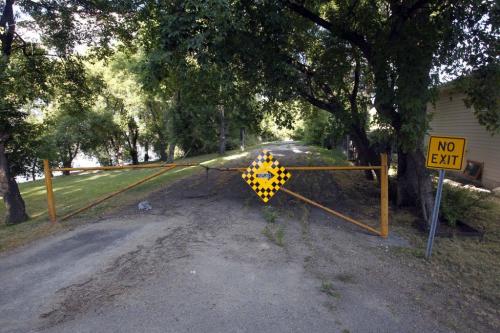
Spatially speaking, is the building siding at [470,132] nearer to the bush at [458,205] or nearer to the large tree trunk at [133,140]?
the bush at [458,205]

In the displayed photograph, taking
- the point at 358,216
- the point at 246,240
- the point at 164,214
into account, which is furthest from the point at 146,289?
the point at 358,216

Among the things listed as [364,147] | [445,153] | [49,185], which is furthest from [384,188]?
[49,185]

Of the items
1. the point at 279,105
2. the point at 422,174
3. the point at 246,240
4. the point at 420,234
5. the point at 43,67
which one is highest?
the point at 43,67

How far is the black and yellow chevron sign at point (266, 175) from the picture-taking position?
7.25m

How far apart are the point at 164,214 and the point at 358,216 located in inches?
205

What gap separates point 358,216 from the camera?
27.5 ft

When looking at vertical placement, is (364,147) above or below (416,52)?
below

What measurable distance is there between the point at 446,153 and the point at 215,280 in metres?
4.59

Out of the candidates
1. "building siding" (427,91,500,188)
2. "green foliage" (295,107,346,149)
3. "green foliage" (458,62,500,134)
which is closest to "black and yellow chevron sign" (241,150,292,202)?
"green foliage" (295,107,346,149)

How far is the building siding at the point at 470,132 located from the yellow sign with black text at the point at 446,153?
5383 mm

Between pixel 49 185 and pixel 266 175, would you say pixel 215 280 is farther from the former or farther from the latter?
pixel 49 185

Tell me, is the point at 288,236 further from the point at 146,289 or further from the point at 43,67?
the point at 43,67

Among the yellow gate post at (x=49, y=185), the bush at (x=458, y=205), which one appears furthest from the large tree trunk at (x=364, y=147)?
the yellow gate post at (x=49, y=185)

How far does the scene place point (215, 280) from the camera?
15.4ft
